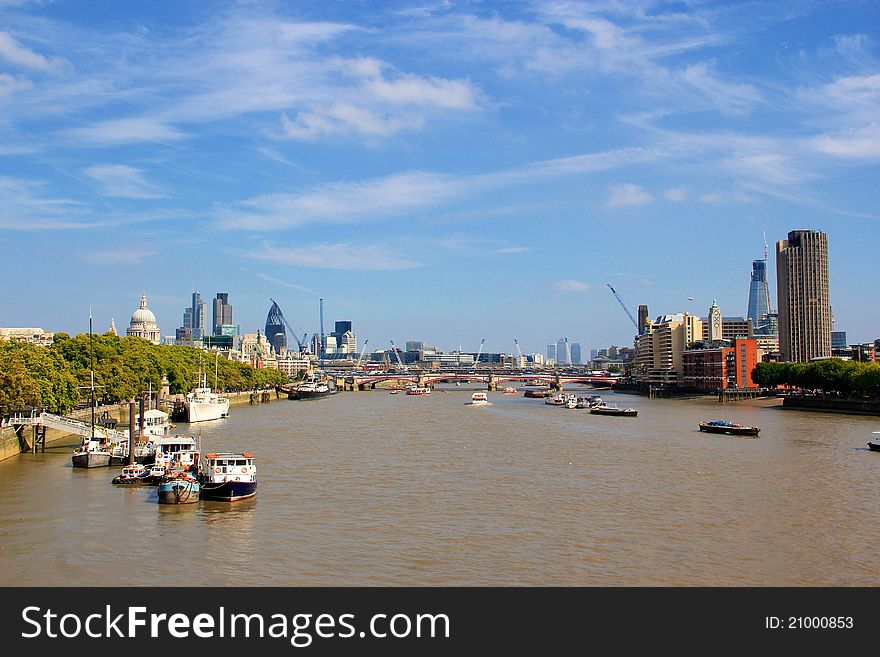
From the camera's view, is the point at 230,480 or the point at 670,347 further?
the point at 670,347

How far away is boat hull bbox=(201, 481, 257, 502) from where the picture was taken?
102 feet

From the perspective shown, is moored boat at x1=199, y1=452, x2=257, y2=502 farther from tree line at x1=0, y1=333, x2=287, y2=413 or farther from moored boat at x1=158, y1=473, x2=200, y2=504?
tree line at x1=0, y1=333, x2=287, y2=413

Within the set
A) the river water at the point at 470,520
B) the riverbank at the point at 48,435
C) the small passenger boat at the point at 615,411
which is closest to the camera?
the river water at the point at 470,520

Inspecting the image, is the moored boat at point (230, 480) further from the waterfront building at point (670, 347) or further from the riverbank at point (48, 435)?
the waterfront building at point (670, 347)

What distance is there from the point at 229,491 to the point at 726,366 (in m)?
122

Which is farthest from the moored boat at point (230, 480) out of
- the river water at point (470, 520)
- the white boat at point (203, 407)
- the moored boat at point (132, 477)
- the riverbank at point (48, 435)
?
the white boat at point (203, 407)

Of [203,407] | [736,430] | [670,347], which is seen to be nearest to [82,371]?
[203,407]

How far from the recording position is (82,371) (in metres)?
62.5

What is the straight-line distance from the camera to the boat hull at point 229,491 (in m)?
31.1

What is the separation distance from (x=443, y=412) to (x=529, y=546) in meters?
68.8

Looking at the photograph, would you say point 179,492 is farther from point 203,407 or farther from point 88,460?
point 203,407

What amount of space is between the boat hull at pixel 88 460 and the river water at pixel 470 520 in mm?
1650

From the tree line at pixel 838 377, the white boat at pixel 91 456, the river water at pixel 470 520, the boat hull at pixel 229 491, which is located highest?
the tree line at pixel 838 377
